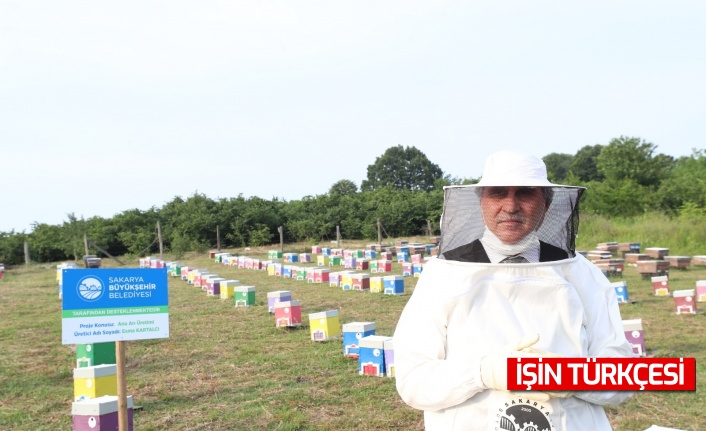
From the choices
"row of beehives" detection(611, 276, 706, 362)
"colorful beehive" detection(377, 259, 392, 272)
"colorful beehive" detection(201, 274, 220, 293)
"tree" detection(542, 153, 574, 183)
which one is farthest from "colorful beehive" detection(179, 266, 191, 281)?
"tree" detection(542, 153, 574, 183)

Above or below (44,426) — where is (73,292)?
above

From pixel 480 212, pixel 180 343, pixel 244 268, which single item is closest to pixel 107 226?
pixel 244 268

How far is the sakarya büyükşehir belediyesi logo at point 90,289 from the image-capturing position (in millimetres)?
3752

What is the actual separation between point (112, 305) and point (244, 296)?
23.4ft

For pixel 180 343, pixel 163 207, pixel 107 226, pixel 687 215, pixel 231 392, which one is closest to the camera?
pixel 231 392

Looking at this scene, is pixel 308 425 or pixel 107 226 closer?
pixel 308 425

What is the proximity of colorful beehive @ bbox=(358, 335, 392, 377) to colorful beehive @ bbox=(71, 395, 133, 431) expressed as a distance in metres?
2.59

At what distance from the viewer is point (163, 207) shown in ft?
108

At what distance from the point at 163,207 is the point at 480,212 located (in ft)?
108

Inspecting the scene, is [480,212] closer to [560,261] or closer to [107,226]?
[560,261]

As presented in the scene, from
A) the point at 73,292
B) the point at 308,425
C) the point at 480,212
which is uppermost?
the point at 480,212

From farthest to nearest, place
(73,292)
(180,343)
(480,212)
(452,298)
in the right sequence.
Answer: (180,343) → (73,292) → (480,212) → (452,298)

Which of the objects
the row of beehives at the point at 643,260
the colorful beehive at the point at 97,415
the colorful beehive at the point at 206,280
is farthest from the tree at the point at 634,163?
the colorful beehive at the point at 97,415

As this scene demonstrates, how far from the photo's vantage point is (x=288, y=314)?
855 cm
